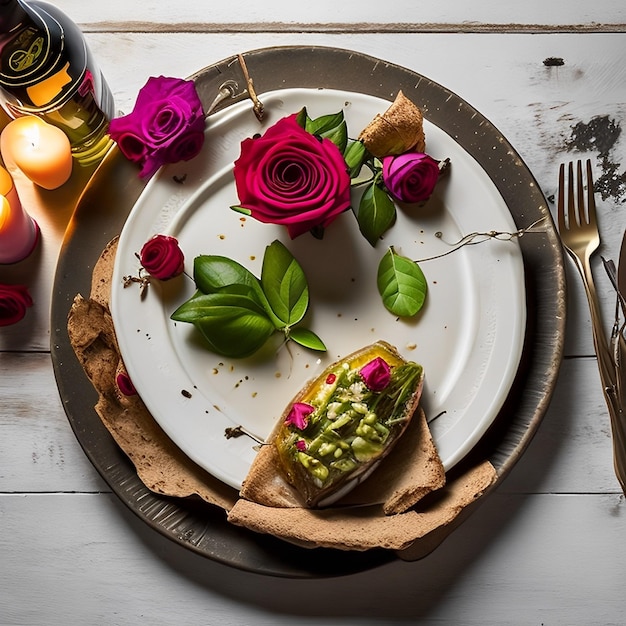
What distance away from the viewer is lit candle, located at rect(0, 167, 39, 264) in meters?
1.28

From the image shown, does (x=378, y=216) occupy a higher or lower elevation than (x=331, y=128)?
lower

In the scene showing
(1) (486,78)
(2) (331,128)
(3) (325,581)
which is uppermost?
(1) (486,78)

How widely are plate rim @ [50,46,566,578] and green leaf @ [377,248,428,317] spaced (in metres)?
0.21

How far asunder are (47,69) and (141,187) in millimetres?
253

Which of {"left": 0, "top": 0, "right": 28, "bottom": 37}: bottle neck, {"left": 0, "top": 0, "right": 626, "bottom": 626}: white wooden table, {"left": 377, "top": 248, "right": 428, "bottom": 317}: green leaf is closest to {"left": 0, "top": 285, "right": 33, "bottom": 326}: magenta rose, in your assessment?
{"left": 0, "top": 0, "right": 626, "bottom": 626}: white wooden table

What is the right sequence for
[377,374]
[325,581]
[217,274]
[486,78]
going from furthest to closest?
[486,78]
[325,581]
[217,274]
[377,374]

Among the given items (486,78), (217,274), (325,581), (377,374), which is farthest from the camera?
(486,78)

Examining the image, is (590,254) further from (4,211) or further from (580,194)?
(4,211)

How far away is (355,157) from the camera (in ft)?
4.09

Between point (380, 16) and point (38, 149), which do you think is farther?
point (380, 16)

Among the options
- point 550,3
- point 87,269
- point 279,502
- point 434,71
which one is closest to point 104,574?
point 279,502

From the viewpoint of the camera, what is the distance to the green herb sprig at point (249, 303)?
119 cm

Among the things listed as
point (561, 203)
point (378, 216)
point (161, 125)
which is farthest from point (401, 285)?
point (161, 125)

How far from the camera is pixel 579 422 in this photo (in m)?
1.35
